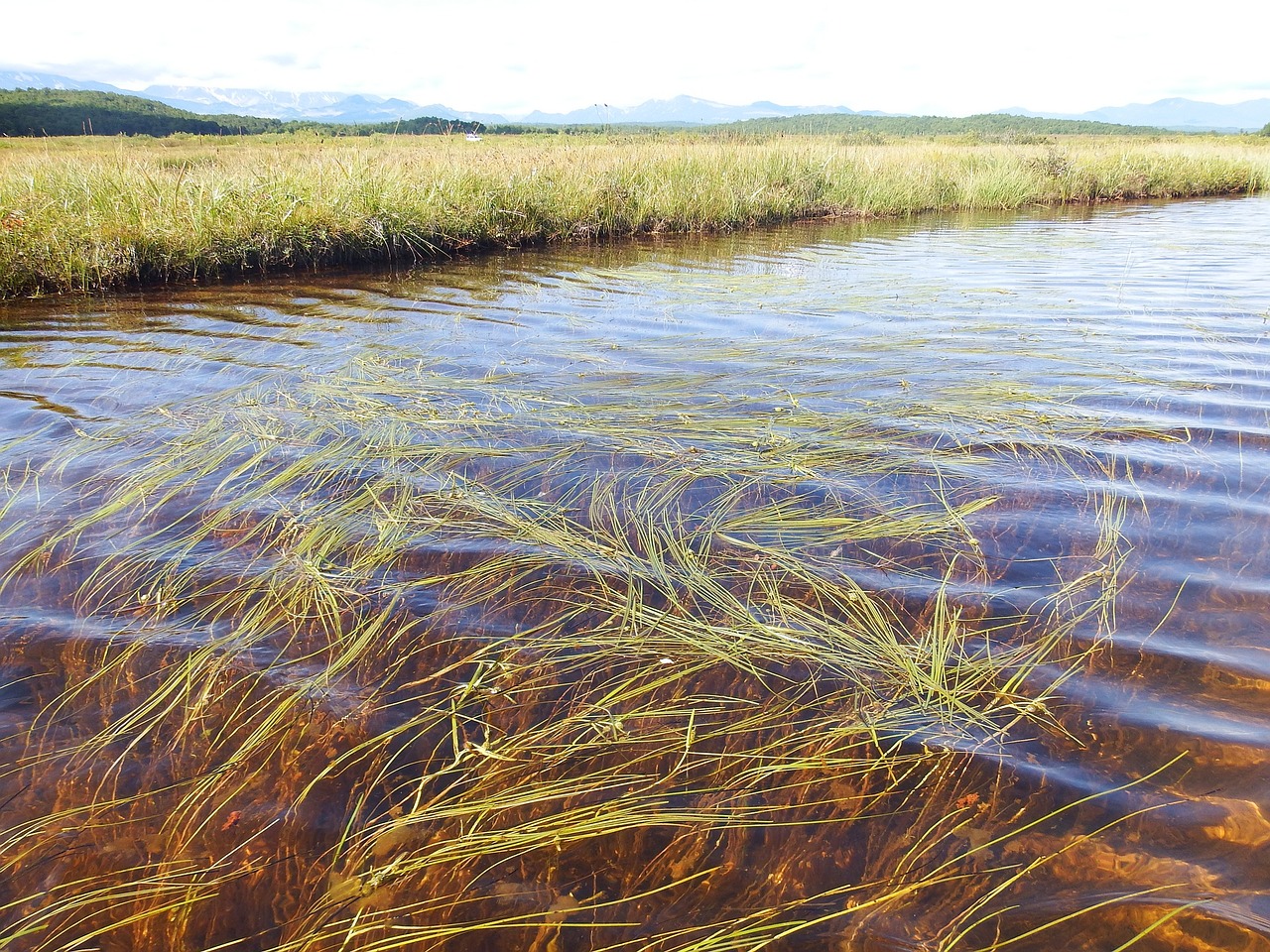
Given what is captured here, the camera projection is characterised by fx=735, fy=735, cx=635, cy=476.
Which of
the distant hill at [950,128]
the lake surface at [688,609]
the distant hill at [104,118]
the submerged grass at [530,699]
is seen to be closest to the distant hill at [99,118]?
the distant hill at [104,118]

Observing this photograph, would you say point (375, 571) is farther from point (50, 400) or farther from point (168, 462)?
point (50, 400)

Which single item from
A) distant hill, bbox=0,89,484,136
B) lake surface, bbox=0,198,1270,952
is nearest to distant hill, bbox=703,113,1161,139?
distant hill, bbox=0,89,484,136

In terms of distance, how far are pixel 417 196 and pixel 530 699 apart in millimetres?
9237

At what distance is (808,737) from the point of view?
2031 mm

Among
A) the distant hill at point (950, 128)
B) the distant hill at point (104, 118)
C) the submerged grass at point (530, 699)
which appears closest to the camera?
the submerged grass at point (530, 699)

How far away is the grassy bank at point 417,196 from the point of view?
7852mm

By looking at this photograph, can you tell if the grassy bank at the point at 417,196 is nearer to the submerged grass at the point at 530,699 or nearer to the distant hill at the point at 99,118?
the submerged grass at the point at 530,699

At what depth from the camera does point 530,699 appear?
220 cm

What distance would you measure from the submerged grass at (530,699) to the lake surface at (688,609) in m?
0.01

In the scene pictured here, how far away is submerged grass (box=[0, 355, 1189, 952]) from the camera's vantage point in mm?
1616

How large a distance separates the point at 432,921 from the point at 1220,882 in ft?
5.66

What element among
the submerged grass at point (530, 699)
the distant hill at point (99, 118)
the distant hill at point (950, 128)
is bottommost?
the submerged grass at point (530, 699)

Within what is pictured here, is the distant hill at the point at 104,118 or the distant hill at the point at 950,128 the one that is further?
the distant hill at the point at 950,128

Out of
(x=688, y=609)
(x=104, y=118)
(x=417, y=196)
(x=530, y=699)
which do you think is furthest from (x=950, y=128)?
(x=530, y=699)
